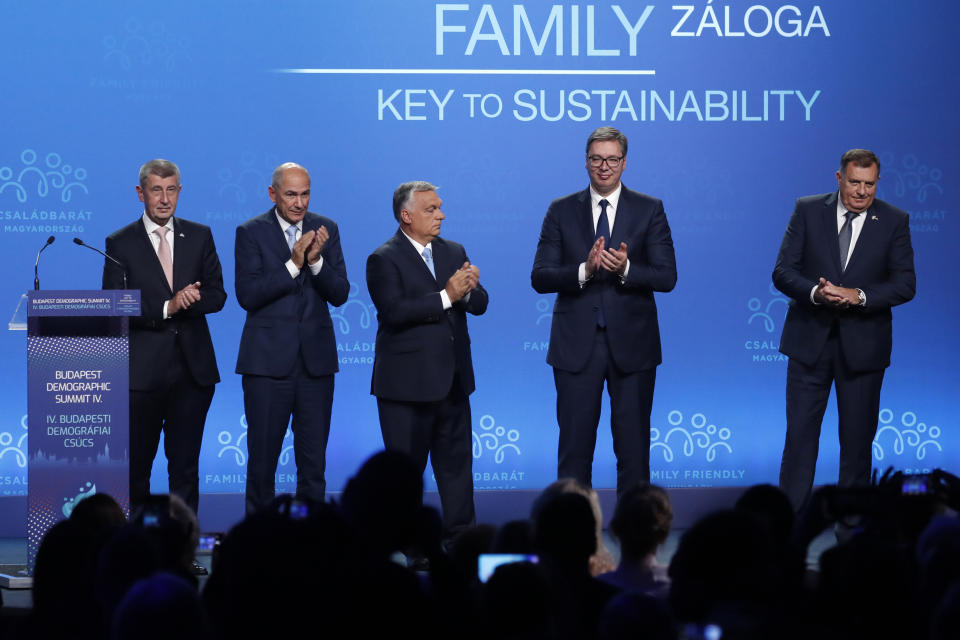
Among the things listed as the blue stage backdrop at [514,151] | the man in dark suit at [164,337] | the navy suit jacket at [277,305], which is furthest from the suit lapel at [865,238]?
the man in dark suit at [164,337]

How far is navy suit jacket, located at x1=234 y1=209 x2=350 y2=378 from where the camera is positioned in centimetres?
565

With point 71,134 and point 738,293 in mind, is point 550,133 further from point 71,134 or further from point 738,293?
point 71,134

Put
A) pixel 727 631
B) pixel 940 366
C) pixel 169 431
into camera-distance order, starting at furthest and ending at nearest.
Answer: pixel 940 366
pixel 169 431
pixel 727 631

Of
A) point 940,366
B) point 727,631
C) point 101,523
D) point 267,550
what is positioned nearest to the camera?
point 727,631

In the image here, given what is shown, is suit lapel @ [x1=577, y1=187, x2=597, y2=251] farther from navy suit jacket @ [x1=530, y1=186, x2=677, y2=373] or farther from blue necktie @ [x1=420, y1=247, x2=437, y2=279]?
blue necktie @ [x1=420, y1=247, x2=437, y2=279]

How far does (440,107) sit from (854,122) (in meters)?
2.27

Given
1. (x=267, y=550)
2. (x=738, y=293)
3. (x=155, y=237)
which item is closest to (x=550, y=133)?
(x=738, y=293)

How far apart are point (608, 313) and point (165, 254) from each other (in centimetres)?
193

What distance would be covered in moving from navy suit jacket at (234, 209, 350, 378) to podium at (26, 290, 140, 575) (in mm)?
762

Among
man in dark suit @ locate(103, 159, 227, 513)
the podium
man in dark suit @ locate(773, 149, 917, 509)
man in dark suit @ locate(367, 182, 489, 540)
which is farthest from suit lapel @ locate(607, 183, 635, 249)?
the podium

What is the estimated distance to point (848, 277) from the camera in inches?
229

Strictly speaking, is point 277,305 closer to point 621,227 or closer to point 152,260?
point 152,260

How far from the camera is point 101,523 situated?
3.10 metres

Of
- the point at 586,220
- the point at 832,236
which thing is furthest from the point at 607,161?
the point at 832,236
